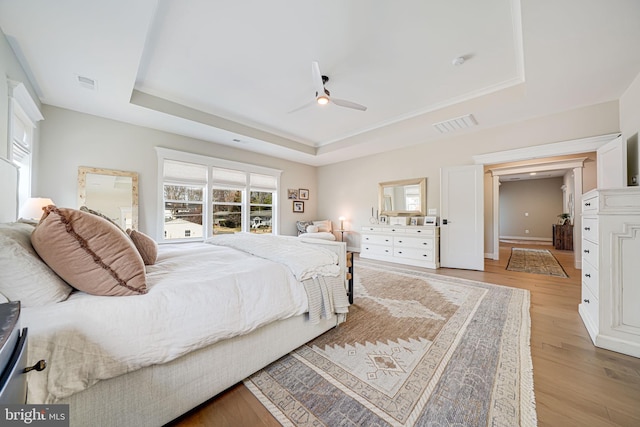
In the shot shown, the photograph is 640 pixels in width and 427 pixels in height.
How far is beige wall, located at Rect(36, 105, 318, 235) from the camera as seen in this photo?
3.27 meters

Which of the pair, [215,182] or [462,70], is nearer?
[462,70]

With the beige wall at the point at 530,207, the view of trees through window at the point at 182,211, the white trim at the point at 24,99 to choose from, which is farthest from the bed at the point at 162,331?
the beige wall at the point at 530,207

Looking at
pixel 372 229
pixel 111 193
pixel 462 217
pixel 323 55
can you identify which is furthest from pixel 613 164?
pixel 111 193

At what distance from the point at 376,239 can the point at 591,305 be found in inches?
134

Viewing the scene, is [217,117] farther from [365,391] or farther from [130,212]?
[365,391]

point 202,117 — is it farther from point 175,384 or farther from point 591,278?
point 591,278

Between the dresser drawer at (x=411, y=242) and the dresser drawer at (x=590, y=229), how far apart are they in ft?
7.26

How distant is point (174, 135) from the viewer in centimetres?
437

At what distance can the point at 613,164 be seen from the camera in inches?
110

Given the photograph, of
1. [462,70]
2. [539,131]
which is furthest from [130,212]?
[539,131]

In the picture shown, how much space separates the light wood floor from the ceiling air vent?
292 cm

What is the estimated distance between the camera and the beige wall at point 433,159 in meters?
3.38

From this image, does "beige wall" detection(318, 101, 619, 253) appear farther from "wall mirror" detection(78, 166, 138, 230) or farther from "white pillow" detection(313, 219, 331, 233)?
"wall mirror" detection(78, 166, 138, 230)

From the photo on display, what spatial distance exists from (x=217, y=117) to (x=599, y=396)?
5.22 meters
